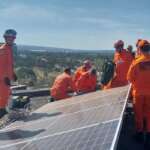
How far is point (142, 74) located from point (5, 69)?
3.57 m

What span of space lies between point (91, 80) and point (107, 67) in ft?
3.88

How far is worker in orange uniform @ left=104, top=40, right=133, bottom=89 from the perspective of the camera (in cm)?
1438

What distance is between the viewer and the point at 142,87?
1027 cm

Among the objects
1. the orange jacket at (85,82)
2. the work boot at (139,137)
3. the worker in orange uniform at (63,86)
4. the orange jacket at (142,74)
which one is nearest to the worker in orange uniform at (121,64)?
the orange jacket at (85,82)

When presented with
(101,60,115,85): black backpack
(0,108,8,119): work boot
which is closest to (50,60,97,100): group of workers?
(101,60,115,85): black backpack

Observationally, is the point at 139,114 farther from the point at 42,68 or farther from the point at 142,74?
the point at 42,68

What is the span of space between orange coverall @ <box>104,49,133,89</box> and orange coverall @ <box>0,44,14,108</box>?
3566 millimetres

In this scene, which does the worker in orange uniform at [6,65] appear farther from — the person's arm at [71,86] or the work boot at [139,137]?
the work boot at [139,137]

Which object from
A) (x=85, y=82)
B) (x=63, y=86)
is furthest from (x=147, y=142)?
(x=85, y=82)

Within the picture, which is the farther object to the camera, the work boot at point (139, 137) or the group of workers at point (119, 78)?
the work boot at point (139, 137)

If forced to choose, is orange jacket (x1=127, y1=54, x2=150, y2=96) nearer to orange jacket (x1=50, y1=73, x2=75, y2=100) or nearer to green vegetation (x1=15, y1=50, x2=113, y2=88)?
orange jacket (x1=50, y1=73, x2=75, y2=100)

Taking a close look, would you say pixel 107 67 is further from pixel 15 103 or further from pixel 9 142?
pixel 9 142

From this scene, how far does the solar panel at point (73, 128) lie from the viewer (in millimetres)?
6516

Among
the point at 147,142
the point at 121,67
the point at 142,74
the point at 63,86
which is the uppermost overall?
the point at 142,74
